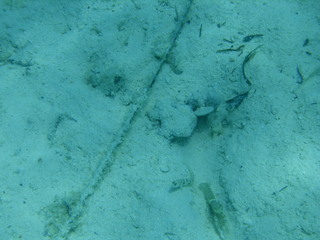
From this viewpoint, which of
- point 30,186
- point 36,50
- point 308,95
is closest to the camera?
point 30,186

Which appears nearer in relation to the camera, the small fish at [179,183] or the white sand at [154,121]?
the white sand at [154,121]

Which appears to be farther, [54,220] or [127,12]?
[127,12]

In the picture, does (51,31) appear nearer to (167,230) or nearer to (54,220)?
(54,220)

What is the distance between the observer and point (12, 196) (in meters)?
2.02

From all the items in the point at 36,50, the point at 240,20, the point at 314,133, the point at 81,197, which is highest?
the point at 240,20

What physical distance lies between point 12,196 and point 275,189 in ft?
7.18

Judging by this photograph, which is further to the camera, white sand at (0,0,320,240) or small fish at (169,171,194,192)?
small fish at (169,171,194,192)

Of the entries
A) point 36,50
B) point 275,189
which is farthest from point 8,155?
point 275,189

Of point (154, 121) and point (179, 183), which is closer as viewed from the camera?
point (179, 183)

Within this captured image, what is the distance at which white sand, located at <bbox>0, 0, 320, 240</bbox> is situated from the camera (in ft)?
6.60

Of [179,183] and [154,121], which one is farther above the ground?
[154,121]

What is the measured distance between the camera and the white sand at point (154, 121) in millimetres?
2012

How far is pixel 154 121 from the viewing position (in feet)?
7.54

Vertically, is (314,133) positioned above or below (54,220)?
above
